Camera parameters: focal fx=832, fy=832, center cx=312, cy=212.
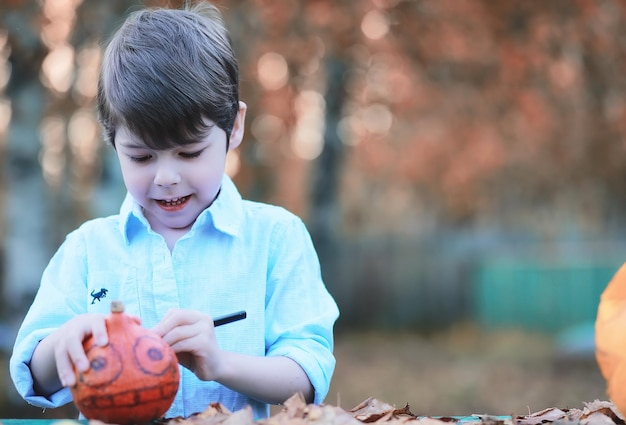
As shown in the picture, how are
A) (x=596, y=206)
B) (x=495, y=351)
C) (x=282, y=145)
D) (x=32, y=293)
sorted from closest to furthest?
(x=32, y=293) < (x=495, y=351) < (x=282, y=145) < (x=596, y=206)

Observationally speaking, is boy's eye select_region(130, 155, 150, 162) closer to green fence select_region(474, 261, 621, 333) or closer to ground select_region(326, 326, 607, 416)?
ground select_region(326, 326, 607, 416)

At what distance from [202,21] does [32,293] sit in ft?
17.9

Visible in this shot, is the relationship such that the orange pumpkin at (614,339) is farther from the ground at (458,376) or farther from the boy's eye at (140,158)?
Answer: the ground at (458,376)

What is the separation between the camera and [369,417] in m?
2.05

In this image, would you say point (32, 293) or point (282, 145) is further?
point (282, 145)

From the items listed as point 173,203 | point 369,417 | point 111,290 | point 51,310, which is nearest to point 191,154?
point 173,203

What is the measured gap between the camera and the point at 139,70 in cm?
225

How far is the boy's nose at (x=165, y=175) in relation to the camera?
2188 mm

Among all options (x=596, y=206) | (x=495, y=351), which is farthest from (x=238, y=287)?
(x=596, y=206)

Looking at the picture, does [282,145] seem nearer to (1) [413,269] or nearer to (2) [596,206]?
(1) [413,269]

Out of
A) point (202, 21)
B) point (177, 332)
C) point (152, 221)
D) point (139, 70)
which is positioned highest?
point (202, 21)

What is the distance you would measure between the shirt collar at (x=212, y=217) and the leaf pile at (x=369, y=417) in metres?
0.58

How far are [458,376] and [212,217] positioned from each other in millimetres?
9248

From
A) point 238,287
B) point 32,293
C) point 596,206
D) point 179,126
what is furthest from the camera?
point 596,206
